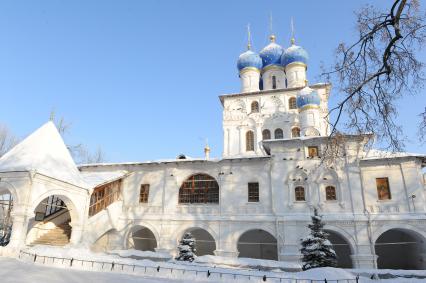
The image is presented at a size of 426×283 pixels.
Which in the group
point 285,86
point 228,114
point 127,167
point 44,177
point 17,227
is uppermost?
point 285,86

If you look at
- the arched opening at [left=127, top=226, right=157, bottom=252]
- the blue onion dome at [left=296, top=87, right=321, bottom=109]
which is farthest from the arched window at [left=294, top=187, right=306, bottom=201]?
the arched opening at [left=127, top=226, right=157, bottom=252]

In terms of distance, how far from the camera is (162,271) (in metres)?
9.27

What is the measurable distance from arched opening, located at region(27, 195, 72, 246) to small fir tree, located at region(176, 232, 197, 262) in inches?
224

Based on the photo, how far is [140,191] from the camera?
20297 mm

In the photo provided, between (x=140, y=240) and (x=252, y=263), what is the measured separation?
32.1 ft

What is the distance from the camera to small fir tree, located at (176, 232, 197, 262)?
1625 centimetres

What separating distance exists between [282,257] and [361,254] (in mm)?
3883

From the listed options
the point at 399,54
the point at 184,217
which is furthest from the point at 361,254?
the point at 399,54

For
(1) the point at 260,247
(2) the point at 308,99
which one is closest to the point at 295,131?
(2) the point at 308,99

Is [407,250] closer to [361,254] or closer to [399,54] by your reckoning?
[361,254]

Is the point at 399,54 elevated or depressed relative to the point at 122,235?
elevated

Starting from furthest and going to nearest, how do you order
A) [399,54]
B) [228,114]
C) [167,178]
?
1. [228,114]
2. [167,178]
3. [399,54]

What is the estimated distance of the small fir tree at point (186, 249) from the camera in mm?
16250

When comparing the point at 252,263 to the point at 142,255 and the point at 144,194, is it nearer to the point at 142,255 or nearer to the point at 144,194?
the point at 142,255
